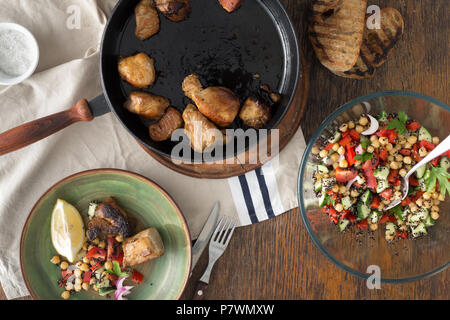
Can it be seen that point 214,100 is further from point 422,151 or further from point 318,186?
point 422,151

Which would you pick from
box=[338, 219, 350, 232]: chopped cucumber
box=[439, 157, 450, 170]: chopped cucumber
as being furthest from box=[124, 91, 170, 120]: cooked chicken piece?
box=[439, 157, 450, 170]: chopped cucumber

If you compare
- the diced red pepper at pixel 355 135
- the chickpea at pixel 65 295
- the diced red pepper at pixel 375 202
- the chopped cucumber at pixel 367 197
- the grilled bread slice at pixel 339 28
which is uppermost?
the grilled bread slice at pixel 339 28

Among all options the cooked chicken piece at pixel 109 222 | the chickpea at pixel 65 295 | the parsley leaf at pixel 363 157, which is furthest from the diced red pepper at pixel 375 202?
the chickpea at pixel 65 295

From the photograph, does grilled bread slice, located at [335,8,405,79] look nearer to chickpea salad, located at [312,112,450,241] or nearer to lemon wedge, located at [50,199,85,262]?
chickpea salad, located at [312,112,450,241]

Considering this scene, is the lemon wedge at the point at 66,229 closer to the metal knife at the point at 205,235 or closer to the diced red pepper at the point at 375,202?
the metal knife at the point at 205,235

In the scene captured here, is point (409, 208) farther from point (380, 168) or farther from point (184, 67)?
point (184, 67)

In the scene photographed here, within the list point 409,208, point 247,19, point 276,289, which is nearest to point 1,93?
point 247,19
